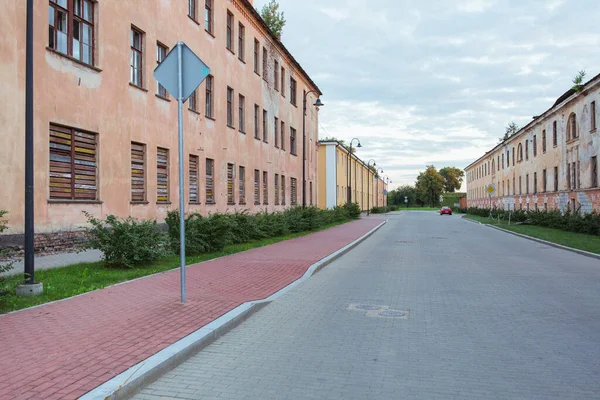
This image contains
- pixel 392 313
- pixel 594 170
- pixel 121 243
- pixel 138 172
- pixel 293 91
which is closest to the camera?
pixel 392 313

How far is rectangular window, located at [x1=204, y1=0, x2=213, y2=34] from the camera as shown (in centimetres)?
2336

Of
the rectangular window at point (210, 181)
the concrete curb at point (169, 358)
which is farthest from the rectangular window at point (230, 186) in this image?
the concrete curb at point (169, 358)

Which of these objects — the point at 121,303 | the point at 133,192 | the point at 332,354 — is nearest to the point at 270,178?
the point at 133,192

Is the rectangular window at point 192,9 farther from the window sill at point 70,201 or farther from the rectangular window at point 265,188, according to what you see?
the rectangular window at point 265,188

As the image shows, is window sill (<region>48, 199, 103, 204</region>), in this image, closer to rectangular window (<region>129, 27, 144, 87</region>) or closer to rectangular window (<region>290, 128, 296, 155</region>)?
rectangular window (<region>129, 27, 144, 87</region>)

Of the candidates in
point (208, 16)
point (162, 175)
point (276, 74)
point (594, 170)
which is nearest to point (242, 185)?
point (162, 175)

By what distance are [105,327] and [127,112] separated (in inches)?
483

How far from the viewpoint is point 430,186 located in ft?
427

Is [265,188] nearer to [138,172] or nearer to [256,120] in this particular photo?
[256,120]

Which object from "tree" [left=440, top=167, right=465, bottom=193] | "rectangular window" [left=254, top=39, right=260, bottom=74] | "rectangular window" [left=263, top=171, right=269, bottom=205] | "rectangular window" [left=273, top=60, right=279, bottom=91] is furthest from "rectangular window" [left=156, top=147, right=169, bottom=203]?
"tree" [left=440, top=167, right=465, bottom=193]

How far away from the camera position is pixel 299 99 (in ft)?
137

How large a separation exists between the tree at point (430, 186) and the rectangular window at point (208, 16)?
112m

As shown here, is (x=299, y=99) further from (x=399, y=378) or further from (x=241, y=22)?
(x=399, y=378)

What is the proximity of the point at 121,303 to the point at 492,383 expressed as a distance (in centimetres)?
510
